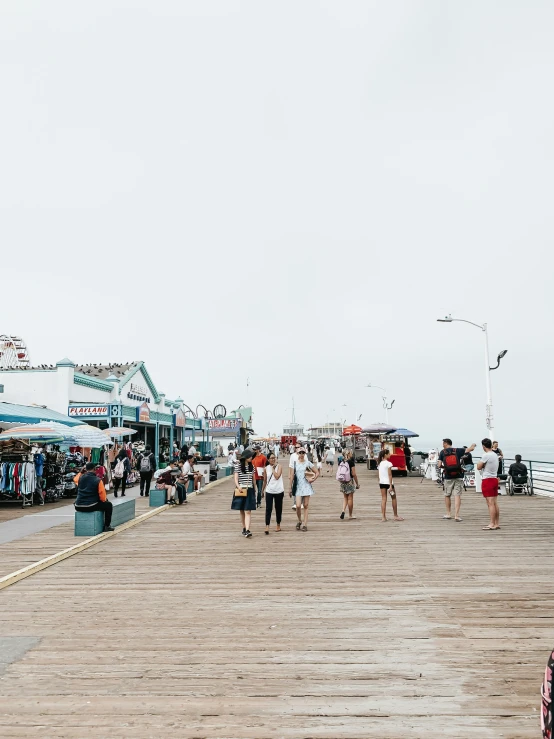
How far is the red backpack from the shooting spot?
13.2 meters

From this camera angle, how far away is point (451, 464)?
520 inches

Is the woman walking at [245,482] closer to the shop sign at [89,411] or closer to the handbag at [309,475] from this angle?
the handbag at [309,475]

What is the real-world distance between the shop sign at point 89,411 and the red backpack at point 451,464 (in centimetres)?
1783

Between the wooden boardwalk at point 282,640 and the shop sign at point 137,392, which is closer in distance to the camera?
the wooden boardwalk at point 282,640

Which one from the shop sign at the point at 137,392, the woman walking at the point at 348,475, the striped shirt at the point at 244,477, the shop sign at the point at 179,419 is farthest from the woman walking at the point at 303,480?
the shop sign at the point at 179,419

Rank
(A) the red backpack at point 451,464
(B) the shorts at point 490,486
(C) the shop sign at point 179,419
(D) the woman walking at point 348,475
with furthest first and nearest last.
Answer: (C) the shop sign at point 179,419
(D) the woman walking at point 348,475
(A) the red backpack at point 451,464
(B) the shorts at point 490,486

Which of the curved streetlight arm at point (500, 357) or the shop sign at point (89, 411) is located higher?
the curved streetlight arm at point (500, 357)

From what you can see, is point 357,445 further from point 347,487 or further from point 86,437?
point 347,487

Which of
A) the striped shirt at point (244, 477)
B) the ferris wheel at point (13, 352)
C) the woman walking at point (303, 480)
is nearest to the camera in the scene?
the striped shirt at point (244, 477)

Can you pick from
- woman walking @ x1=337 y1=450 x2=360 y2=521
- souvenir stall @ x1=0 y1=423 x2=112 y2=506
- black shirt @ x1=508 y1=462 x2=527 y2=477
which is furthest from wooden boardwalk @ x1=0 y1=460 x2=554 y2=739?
black shirt @ x1=508 y1=462 x2=527 y2=477

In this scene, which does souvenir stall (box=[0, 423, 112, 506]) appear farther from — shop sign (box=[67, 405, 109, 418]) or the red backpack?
the red backpack

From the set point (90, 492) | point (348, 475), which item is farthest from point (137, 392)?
point (348, 475)

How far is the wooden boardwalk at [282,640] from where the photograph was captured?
4105mm

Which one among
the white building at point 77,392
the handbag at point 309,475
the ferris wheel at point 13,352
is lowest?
the handbag at point 309,475
